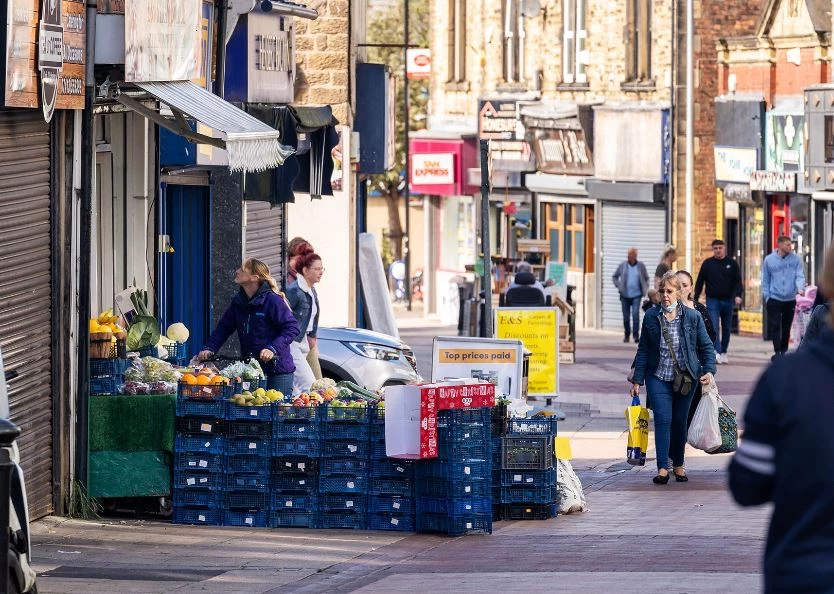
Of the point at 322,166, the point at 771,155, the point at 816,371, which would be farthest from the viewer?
the point at 771,155

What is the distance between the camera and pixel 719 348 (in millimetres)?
28969

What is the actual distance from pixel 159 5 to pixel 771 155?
24.1m

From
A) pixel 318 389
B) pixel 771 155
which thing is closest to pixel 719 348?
pixel 771 155

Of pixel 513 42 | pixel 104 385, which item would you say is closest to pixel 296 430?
pixel 104 385

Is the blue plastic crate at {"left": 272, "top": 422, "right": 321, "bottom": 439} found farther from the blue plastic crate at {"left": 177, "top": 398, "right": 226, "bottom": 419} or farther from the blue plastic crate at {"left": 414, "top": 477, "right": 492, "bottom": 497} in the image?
the blue plastic crate at {"left": 414, "top": 477, "right": 492, "bottom": 497}

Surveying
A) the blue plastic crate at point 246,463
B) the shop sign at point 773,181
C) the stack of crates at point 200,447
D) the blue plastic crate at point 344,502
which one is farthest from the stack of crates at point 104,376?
the shop sign at point 773,181

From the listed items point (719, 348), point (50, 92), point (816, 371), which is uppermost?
point (50, 92)

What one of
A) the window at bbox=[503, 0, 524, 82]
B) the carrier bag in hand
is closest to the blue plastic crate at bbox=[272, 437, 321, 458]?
the carrier bag in hand

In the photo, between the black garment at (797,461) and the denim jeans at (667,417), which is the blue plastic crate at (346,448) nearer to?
the denim jeans at (667,417)

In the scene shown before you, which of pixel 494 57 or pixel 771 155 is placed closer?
pixel 771 155

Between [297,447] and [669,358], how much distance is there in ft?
11.7

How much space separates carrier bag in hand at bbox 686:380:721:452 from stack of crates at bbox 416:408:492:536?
3031 mm

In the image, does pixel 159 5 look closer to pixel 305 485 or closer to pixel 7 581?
pixel 305 485

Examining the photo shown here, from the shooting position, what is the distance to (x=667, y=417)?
14.9 meters
